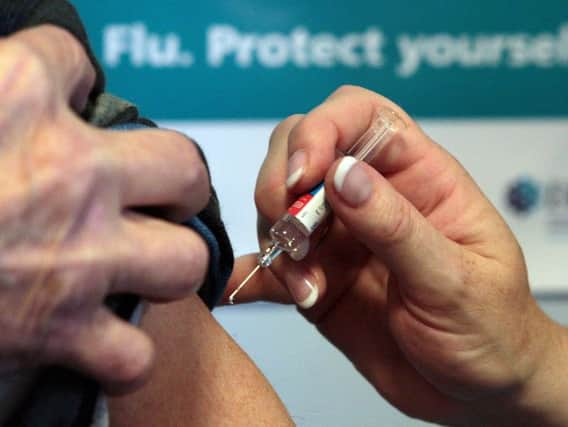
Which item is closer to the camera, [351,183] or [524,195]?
[351,183]

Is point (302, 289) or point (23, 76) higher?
point (23, 76)

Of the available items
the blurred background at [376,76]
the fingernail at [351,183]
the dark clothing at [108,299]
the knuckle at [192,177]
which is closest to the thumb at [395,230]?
the fingernail at [351,183]

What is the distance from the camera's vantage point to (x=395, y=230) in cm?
70

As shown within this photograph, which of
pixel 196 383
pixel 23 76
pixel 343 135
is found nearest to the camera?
pixel 23 76

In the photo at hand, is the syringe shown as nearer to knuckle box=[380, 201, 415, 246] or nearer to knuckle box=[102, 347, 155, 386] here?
knuckle box=[380, 201, 415, 246]

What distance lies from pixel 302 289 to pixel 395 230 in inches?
5.1

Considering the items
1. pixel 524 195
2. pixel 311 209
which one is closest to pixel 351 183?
pixel 311 209

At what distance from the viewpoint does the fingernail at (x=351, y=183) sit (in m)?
0.68

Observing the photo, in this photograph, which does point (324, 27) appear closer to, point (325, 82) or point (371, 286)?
point (325, 82)

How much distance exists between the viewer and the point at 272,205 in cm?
77

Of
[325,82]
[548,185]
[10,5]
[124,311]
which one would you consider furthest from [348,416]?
[548,185]

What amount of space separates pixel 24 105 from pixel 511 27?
1507 mm

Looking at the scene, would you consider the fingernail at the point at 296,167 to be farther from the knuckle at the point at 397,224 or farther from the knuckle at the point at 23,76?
the knuckle at the point at 23,76

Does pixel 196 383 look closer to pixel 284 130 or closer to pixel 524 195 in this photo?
pixel 284 130
